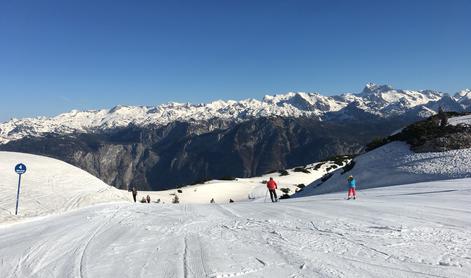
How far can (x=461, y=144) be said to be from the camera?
33.9 meters

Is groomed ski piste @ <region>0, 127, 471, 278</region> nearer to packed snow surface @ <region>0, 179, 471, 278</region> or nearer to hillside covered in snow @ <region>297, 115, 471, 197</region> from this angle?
packed snow surface @ <region>0, 179, 471, 278</region>

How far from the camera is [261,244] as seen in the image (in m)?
11.5

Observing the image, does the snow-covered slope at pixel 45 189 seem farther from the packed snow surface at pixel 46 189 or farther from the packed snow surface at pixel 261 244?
the packed snow surface at pixel 261 244

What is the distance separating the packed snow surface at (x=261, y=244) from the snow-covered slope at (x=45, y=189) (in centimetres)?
596

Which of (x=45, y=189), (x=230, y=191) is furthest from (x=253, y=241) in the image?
(x=230, y=191)

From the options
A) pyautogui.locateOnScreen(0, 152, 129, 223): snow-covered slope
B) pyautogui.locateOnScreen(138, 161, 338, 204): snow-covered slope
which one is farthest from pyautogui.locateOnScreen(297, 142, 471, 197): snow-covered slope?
pyautogui.locateOnScreen(0, 152, 129, 223): snow-covered slope

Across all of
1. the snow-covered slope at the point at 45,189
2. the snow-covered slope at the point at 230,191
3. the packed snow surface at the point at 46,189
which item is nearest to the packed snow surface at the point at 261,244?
the packed snow surface at the point at 46,189

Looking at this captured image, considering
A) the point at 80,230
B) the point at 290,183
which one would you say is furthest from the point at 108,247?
the point at 290,183

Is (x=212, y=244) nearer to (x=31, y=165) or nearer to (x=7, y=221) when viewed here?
(x=7, y=221)

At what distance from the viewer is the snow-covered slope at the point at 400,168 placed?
29.7 metres

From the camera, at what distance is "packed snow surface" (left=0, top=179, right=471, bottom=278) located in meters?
Answer: 9.09

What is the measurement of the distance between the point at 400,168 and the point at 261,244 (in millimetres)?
24821

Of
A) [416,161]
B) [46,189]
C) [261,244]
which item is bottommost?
[261,244]

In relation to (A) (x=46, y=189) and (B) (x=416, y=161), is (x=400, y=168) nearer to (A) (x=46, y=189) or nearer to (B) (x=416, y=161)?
(B) (x=416, y=161)
